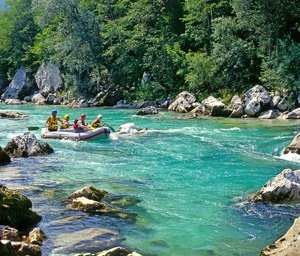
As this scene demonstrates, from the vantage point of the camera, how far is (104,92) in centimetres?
3891

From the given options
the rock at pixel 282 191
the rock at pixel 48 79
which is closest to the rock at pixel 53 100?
the rock at pixel 48 79

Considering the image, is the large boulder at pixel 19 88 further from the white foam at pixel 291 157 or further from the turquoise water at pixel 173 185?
the white foam at pixel 291 157

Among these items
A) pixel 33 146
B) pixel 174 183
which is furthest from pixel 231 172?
pixel 33 146

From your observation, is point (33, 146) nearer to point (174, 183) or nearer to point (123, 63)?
point (174, 183)

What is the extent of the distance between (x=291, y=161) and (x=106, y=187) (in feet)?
21.6

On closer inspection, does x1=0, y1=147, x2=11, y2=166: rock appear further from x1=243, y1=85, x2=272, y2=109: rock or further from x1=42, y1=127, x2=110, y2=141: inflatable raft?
x1=243, y1=85, x2=272, y2=109: rock

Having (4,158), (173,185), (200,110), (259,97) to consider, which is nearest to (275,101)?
(259,97)

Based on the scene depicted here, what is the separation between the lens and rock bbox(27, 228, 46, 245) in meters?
6.94

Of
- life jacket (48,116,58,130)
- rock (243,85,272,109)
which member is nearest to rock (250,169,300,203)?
life jacket (48,116,58,130)

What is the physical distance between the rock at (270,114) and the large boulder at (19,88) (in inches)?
1321

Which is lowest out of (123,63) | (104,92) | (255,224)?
(255,224)

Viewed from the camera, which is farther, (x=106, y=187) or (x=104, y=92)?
(x=104, y=92)

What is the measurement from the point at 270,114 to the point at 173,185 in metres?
16.1

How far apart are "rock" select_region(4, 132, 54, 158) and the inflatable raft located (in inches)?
134
